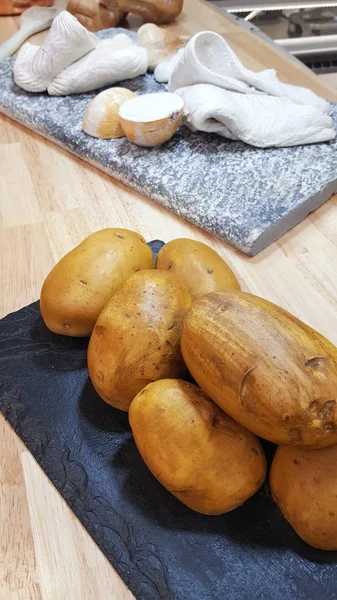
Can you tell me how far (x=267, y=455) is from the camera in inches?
16.6

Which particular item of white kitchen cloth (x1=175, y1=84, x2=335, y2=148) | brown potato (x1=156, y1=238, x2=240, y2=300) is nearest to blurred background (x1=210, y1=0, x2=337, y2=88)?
white kitchen cloth (x1=175, y1=84, x2=335, y2=148)

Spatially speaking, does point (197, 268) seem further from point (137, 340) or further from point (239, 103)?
point (239, 103)

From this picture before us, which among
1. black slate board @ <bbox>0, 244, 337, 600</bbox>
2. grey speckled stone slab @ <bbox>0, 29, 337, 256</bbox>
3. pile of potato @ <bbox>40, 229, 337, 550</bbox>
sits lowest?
black slate board @ <bbox>0, 244, 337, 600</bbox>

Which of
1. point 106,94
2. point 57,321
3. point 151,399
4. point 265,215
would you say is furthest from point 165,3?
point 151,399

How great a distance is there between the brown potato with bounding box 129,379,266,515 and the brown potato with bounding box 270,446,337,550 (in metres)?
0.02

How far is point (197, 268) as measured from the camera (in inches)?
19.6

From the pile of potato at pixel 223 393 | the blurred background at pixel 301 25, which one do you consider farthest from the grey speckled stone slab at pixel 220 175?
the blurred background at pixel 301 25

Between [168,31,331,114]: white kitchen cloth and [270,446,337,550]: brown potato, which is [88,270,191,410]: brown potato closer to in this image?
[270,446,337,550]: brown potato

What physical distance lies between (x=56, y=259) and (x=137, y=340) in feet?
1.06

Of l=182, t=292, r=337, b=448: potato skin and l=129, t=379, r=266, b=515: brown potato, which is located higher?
l=182, t=292, r=337, b=448: potato skin

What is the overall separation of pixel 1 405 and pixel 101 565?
17 centimetres

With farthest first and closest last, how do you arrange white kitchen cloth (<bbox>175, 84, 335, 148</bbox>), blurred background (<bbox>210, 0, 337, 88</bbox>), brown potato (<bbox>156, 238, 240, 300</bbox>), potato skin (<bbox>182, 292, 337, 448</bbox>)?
blurred background (<bbox>210, 0, 337, 88</bbox>) → white kitchen cloth (<bbox>175, 84, 335, 148</bbox>) → brown potato (<bbox>156, 238, 240, 300</bbox>) → potato skin (<bbox>182, 292, 337, 448</bbox>)

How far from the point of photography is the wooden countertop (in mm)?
412

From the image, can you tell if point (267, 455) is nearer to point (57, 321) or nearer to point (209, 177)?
point (57, 321)
